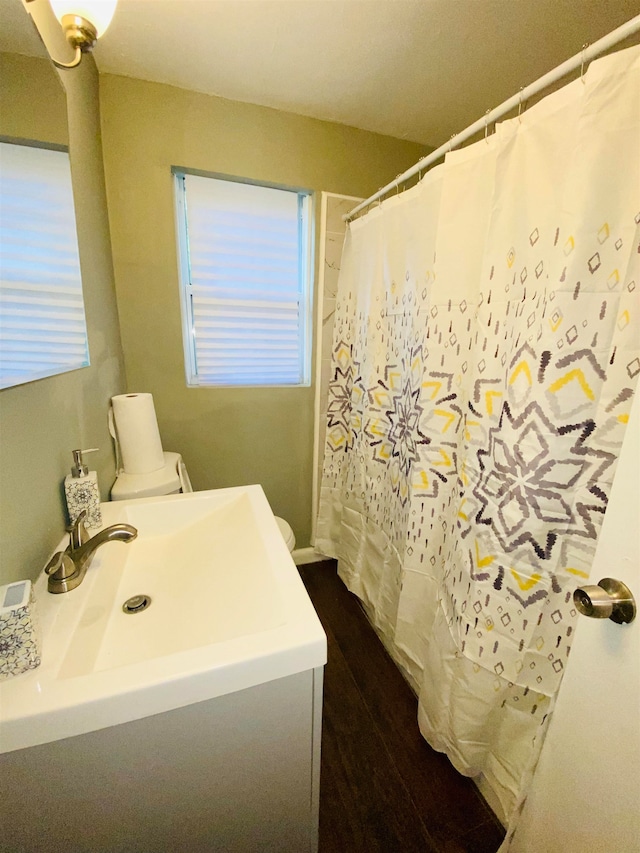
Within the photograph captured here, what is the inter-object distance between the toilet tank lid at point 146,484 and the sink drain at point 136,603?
0.46 m

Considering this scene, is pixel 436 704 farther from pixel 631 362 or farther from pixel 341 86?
pixel 341 86

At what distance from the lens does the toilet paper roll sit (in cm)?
123

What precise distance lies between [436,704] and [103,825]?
94 centimetres

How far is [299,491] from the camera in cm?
202

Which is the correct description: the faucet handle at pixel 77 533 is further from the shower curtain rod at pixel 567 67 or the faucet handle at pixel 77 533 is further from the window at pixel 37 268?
the shower curtain rod at pixel 567 67

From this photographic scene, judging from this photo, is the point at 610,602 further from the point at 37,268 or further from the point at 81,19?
the point at 81,19

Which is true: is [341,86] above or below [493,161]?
above

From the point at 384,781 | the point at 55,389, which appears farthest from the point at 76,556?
the point at 384,781

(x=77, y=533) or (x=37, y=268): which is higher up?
(x=37, y=268)

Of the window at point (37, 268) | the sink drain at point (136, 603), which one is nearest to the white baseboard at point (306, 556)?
the sink drain at point (136, 603)

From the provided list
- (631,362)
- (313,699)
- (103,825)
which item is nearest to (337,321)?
(631,362)

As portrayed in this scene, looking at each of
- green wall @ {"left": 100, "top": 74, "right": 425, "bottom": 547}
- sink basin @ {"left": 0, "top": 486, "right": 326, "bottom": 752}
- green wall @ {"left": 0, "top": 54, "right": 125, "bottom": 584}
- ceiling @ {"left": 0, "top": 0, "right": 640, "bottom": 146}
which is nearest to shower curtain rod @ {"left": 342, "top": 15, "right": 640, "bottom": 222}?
ceiling @ {"left": 0, "top": 0, "right": 640, "bottom": 146}

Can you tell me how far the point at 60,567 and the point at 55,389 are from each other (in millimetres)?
402

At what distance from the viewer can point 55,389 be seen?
31.1 inches
